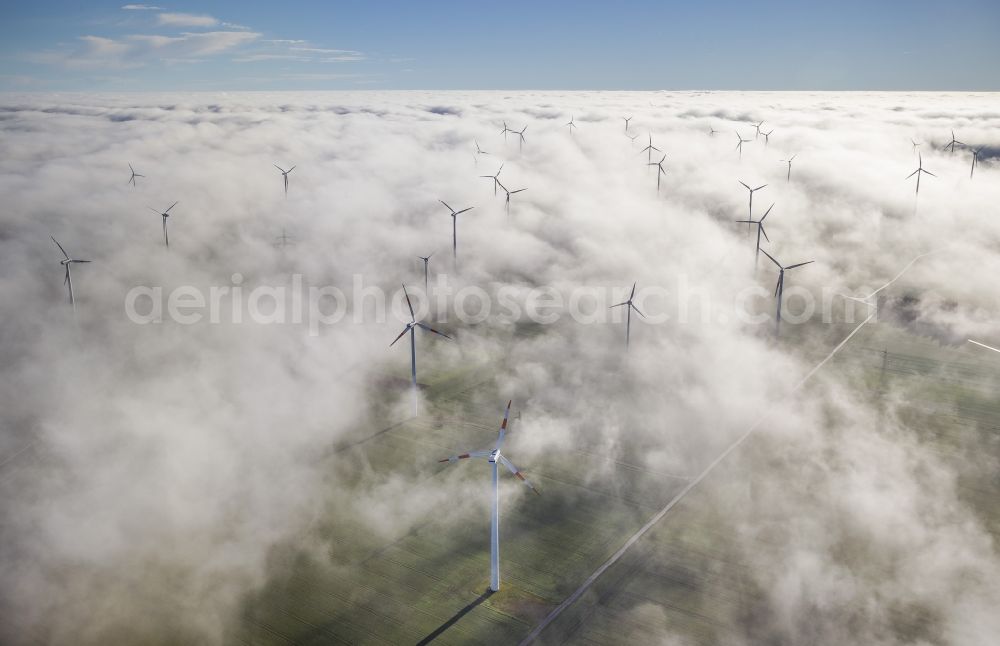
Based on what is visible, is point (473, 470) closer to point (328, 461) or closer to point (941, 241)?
point (328, 461)

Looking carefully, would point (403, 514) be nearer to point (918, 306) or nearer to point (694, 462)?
point (694, 462)

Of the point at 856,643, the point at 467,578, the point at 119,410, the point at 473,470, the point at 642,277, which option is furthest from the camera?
→ the point at 642,277

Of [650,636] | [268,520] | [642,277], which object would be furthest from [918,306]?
[268,520]

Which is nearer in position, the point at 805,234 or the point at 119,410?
Answer: the point at 119,410

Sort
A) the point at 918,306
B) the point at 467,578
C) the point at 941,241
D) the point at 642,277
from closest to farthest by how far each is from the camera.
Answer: the point at 467,578 < the point at 918,306 < the point at 642,277 < the point at 941,241

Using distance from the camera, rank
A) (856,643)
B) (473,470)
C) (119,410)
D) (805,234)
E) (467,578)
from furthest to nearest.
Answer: (805,234) < (119,410) < (473,470) < (467,578) < (856,643)

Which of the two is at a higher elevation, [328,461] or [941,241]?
[941,241]

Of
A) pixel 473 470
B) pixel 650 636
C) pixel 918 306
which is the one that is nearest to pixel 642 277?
pixel 918 306

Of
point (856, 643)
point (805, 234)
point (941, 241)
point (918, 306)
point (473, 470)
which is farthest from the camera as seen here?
point (805, 234)

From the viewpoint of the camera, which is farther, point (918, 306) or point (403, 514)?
point (918, 306)
